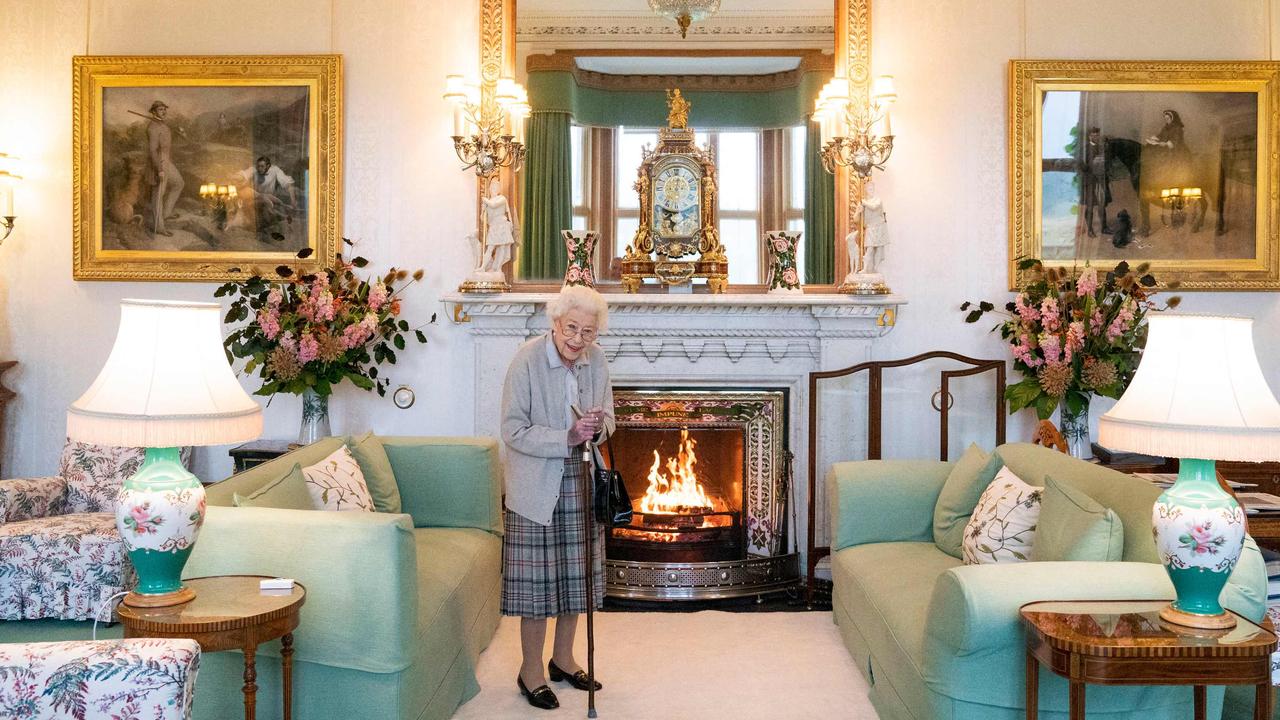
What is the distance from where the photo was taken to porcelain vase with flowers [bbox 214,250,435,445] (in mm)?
5340

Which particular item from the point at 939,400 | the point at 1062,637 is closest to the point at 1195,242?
the point at 939,400

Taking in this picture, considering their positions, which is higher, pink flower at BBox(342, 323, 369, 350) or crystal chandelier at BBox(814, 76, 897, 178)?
crystal chandelier at BBox(814, 76, 897, 178)

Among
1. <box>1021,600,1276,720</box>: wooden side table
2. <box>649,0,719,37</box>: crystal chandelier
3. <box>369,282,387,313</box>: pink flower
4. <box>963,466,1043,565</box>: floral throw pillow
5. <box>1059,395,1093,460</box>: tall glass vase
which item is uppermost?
<box>649,0,719,37</box>: crystal chandelier

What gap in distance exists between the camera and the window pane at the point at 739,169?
5824 millimetres

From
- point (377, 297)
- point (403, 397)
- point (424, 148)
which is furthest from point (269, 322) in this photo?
point (424, 148)

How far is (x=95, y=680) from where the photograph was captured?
6.91 ft

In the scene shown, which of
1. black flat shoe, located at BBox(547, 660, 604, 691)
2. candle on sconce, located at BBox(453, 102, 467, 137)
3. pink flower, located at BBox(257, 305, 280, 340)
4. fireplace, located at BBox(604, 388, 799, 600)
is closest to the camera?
black flat shoe, located at BBox(547, 660, 604, 691)

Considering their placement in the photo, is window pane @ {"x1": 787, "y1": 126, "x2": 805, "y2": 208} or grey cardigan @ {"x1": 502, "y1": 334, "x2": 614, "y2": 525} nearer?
grey cardigan @ {"x1": 502, "y1": 334, "x2": 614, "y2": 525}

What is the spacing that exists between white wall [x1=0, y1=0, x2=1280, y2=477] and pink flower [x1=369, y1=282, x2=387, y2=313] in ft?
1.06

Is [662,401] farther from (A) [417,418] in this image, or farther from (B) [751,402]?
(A) [417,418]

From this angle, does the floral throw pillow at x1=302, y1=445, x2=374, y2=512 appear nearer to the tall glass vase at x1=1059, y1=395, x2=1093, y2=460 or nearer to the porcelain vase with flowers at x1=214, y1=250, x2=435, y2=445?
the porcelain vase with flowers at x1=214, y1=250, x2=435, y2=445

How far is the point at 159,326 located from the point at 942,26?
14.6ft

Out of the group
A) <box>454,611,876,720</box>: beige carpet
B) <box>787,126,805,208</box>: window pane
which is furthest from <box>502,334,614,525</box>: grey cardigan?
<box>787,126,805,208</box>: window pane

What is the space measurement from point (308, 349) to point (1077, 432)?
3.88 m
